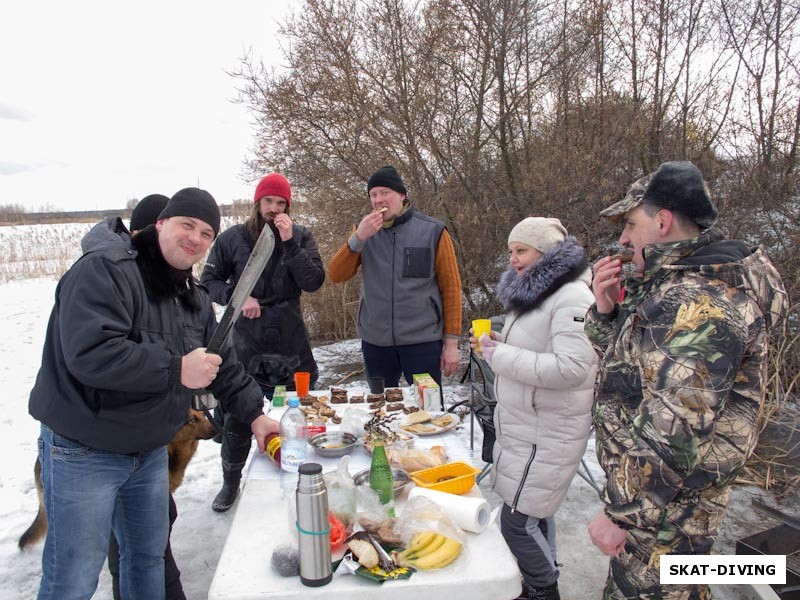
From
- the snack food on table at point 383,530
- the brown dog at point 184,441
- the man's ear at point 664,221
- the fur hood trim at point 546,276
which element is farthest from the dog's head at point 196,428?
the man's ear at point 664,221

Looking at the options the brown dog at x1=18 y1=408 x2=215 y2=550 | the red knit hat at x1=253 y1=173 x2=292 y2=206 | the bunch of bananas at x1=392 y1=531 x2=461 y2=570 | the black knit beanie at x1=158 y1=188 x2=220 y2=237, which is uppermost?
the red knit hat at x1=253 y1=173 x2=292 y2=206

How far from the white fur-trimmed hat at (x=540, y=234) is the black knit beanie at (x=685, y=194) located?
3.38 feet

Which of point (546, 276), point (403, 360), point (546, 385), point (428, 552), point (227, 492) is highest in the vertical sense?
point (546, 276)

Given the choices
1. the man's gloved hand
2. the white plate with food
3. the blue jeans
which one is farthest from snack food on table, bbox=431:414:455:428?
the blue jeans

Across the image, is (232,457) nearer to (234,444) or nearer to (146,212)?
(234,444)

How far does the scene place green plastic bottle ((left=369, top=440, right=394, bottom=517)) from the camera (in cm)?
190

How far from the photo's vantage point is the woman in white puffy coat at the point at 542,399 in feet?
7.88

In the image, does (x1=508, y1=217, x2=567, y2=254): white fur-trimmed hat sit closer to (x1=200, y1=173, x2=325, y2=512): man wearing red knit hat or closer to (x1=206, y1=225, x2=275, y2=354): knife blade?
(x1=206, y1=225, x2=275, y2=354): knife blade

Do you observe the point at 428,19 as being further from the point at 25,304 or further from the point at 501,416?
the point at 25,304

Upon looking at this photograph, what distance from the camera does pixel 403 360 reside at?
148 inches

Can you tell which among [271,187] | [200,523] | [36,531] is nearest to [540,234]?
[271,187]

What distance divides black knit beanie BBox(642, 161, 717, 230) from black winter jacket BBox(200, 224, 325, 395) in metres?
2.47

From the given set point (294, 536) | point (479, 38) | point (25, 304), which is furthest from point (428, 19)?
point (25, 304)

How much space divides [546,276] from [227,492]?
2647 millimetres
